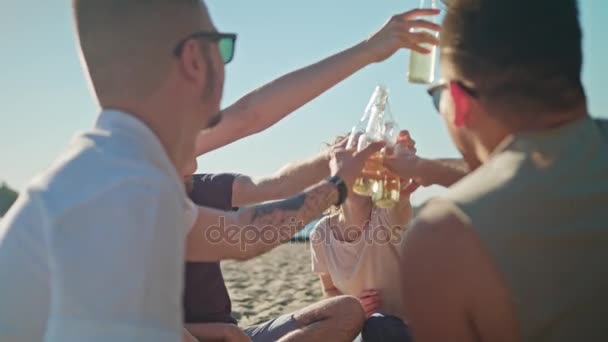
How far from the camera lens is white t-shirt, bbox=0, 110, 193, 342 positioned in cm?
169

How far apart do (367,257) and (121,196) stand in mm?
3241

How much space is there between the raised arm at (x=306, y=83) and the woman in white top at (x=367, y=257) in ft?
2.48

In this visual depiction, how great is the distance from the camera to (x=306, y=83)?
4.01m

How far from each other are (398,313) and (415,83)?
1.75 meters

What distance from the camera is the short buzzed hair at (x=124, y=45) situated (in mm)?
2082

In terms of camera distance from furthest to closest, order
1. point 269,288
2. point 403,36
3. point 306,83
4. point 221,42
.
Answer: point 269,288 < point 306,83 < point 403,36 < point 221,42

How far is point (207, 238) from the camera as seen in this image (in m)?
3.23

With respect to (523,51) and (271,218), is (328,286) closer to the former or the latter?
(271,218)

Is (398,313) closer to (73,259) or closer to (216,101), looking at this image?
(216,101)

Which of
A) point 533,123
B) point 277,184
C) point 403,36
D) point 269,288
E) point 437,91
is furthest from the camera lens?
point 269,288

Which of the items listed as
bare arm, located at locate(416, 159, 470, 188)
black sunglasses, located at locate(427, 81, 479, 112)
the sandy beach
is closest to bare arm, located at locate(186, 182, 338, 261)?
bare arm, located at locate(416, 159, 470, 188)

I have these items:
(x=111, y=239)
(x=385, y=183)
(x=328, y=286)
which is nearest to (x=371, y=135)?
(x=385, y=183)

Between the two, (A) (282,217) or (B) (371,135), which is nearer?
(A) (282,217)

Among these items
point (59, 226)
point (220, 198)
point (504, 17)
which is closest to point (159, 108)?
point (59, 226)
